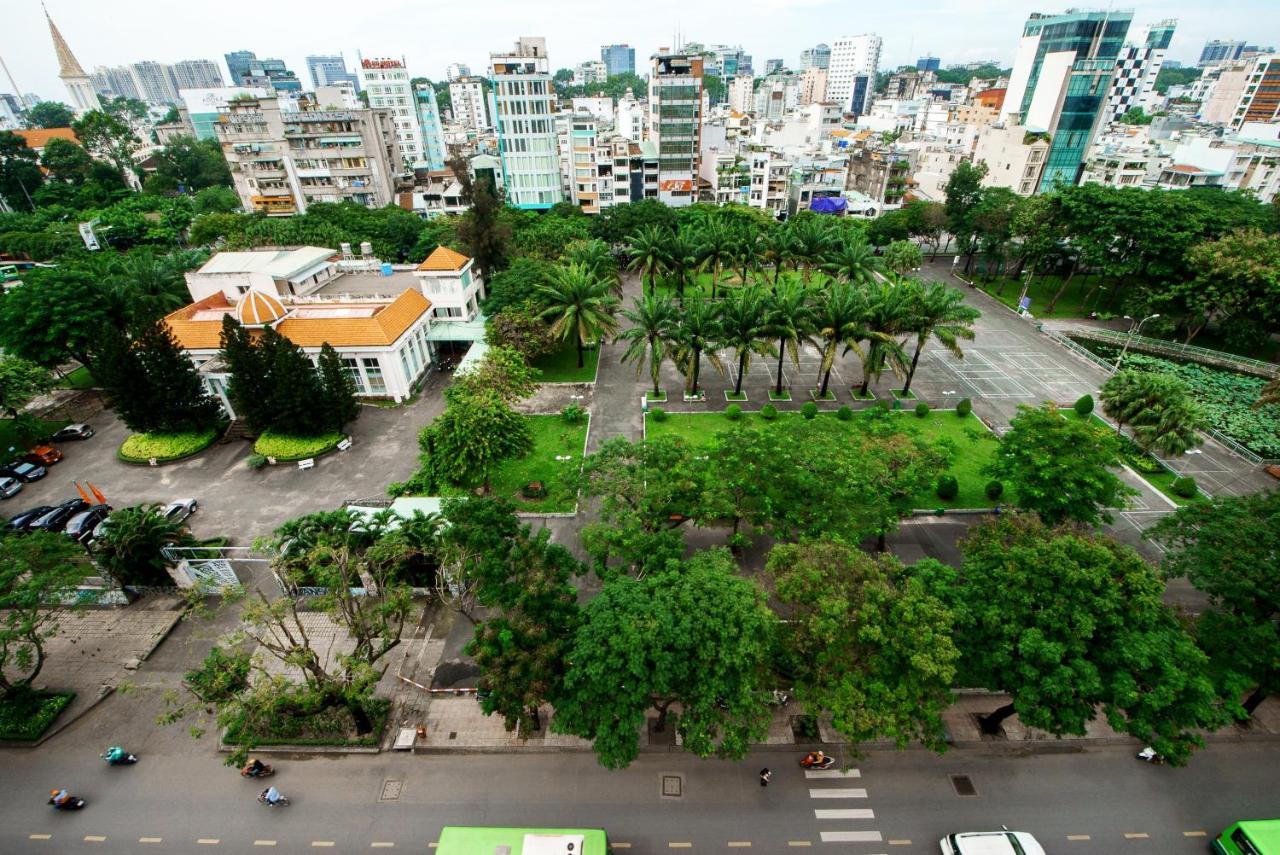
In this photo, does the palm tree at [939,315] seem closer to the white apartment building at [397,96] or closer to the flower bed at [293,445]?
the flower bed at [293,445]

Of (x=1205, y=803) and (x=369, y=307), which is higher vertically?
(x=369, y=307)

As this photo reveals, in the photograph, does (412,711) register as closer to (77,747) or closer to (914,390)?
(77,747)

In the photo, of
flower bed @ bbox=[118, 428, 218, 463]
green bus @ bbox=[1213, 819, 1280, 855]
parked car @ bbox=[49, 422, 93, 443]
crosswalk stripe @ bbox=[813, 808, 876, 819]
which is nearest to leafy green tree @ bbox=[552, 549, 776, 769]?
crosswalk stripe @ bbox=[813, 808, 876, 819]

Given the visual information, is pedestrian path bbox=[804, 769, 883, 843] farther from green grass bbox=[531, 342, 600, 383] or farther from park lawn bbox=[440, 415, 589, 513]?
green grass bbox=[531, 342, 600, 383]

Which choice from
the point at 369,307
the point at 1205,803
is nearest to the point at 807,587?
the point at 1205,803

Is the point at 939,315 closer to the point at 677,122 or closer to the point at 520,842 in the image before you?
the point at 520,842

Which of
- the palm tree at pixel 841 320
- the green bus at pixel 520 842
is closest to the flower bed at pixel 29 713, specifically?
the green bus at pixel 520 842
